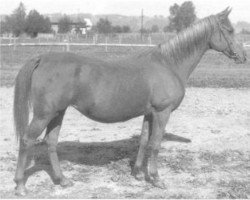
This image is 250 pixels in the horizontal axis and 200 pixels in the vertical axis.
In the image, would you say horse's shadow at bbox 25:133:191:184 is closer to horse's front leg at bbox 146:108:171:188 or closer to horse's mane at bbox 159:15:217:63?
horse's front leg at bbox 146:108:171:188

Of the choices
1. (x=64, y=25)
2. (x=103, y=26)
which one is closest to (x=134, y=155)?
(x=103, y=26)

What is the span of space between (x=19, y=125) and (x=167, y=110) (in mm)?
1820

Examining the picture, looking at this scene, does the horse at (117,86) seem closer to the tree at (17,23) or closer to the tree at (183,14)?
the tree at (183,14)

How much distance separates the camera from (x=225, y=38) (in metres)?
5.18

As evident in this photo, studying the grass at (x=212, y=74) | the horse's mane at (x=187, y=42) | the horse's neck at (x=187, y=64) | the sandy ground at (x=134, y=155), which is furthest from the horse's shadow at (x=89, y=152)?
the grass at (x=212, y=74)

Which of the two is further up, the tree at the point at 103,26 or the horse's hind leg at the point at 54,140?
the tree at the point at 103,26

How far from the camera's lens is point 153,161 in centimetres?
507

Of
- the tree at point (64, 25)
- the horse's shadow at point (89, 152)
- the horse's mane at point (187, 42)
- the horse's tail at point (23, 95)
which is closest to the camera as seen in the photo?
the horse's tail at point (23, 95)

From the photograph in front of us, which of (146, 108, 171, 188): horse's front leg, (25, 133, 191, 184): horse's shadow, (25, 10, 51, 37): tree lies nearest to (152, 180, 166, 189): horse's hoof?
(146, 108, 171, 188): horse's front leg

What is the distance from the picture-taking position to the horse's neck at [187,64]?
16.8 ft

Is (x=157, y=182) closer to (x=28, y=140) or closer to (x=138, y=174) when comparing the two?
(x=138, y=174)

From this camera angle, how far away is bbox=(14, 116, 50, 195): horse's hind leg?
4.43m

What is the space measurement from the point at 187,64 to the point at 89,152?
87.2 inches

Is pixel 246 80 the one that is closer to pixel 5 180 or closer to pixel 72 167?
pixel 72 167
